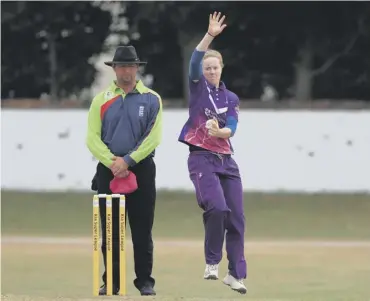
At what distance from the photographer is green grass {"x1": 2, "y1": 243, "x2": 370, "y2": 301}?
30.6 feet

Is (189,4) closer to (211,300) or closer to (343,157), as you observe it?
(343,157)

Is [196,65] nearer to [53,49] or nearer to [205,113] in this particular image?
[205,113]

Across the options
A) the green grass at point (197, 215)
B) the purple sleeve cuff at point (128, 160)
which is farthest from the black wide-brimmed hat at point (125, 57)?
the green grass at point (197, 215)

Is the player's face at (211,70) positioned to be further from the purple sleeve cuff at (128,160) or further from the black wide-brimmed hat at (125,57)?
the purple sleeve cuff at (128,160)

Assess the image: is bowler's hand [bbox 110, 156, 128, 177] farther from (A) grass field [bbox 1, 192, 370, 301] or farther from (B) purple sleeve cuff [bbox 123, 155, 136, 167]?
(A) grass field [bbox 1, 192, 370, 301]

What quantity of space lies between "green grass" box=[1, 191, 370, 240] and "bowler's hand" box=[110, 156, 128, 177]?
20.5ft

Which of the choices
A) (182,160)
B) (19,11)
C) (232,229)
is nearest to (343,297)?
(232,229)

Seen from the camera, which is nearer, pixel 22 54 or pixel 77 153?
pixel 77 153

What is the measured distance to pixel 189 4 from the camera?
70.3 ft

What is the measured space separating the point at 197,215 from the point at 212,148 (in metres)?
8.62

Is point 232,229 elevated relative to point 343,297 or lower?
elevated

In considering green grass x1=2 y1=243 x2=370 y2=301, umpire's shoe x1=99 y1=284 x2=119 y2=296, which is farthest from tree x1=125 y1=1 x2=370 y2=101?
umpire's shoe x1=99 y1=284 x2=119 y2=296

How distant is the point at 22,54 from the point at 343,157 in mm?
8364

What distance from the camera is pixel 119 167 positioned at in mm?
8016
